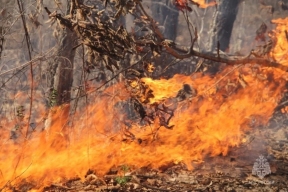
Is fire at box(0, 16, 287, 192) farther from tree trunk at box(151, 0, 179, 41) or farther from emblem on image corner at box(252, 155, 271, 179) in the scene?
tree trunk at box(151, 0, 179, 41)

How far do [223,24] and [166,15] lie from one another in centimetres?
318

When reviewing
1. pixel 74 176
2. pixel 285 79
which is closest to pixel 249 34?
pixel 285 79

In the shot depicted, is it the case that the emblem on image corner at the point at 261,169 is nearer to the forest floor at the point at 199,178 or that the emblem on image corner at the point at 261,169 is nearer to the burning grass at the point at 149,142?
the forest floor at the point at 199,178

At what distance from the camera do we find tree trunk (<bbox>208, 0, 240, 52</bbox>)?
15711 millimetres

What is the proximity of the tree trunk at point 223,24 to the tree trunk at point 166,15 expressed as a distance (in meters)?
2.56

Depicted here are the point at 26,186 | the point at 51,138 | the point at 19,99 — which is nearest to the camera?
the point at 26,186

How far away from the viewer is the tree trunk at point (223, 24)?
619 inches

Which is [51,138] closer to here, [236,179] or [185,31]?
[236,179]

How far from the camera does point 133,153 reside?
630 cm

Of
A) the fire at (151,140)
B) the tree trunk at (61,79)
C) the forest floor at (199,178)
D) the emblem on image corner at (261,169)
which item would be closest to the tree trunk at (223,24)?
the fire at (151,140)

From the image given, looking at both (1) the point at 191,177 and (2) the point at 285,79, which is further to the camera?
(2) the point at 285,79

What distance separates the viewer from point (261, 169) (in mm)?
5770

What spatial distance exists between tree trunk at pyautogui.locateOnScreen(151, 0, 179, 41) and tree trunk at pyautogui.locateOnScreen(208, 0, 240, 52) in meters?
2.56

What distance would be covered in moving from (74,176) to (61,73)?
2737 millimetres
